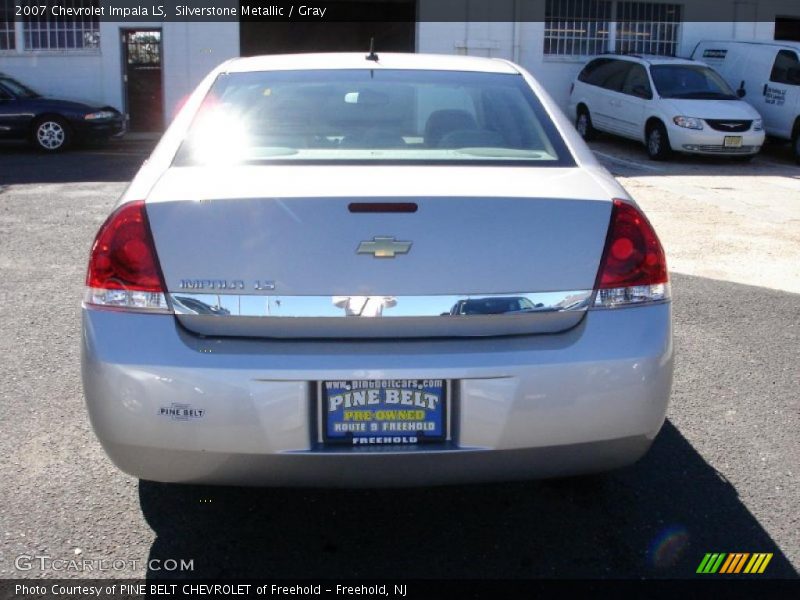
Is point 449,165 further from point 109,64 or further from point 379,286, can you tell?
point 109,64

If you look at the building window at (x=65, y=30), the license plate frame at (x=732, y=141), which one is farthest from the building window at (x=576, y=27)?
the building window at (x=65, y=30)

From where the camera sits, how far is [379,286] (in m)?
2.88

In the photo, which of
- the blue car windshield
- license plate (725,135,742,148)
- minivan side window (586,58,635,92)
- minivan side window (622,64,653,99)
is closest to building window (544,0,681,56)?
minivan side window (586,58,635,92)

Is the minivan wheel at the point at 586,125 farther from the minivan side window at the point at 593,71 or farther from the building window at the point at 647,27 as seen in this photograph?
the building window at the point at 647,27

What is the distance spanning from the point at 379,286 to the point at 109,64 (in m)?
18.1

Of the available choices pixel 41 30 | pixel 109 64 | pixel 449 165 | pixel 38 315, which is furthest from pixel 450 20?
pixel 449 165

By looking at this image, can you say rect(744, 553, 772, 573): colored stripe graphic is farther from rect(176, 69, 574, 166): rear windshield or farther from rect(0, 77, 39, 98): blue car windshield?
rect(0, 77, 39, 98): blue car windshield

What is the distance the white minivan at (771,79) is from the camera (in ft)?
53.8

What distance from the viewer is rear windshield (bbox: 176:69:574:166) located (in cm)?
345

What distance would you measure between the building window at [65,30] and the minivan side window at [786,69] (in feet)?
41.1

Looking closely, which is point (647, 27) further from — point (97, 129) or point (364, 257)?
point (364, 257)

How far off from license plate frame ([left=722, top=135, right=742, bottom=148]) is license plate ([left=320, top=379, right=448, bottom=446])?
44.0 feet

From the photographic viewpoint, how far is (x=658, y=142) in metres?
15.7

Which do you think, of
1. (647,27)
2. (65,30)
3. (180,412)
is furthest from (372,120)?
(647,27)
